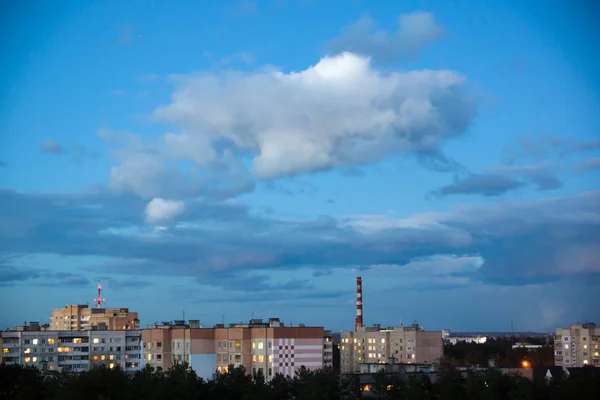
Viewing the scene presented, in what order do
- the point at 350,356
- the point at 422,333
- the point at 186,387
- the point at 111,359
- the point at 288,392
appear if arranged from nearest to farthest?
the point at 186,387, the point at 288,392, the point at 111,359, the point at 422,333, the point at 350,356

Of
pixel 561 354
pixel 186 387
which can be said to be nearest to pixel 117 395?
pixel 186 387

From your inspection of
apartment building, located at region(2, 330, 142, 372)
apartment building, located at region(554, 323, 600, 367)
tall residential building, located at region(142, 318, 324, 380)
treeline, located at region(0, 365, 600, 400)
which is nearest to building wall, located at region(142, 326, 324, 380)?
tall residential building, located at region(142, 318, 324, 380)

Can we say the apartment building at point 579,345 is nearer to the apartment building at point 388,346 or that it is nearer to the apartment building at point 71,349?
the apartment building at point 388,346

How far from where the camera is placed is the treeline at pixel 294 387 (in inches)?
1234

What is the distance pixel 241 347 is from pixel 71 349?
21071 mm

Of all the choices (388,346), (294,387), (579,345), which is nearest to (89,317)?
(388,346)

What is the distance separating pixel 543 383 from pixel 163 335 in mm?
36417

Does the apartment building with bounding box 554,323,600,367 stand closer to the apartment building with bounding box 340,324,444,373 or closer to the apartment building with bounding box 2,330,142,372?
the apartment building with bounding box 340,324,444,373

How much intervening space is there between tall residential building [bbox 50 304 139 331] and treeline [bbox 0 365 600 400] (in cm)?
7869

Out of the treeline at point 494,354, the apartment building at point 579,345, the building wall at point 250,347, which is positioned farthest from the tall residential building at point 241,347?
the apartment building at point 579,345

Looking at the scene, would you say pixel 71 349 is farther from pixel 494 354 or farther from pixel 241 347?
pixel 494 354

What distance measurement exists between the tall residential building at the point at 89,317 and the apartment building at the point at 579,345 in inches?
2298

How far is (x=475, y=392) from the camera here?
32312 millimetres

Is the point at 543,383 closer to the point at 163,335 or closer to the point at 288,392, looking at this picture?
the point at 288,392
